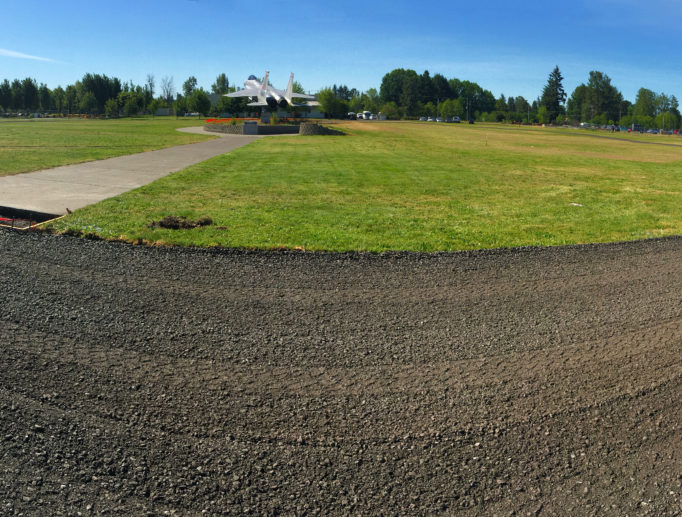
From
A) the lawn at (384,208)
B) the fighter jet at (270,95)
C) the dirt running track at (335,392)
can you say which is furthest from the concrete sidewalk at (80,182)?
the fighter jet at (270,95)

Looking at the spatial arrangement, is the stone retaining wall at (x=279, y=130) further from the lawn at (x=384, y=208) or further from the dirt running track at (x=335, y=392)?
the dirt running track at (x=335, y=392)

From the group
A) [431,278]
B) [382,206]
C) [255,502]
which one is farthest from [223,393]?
[382,206]

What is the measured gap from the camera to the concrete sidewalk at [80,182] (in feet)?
41.0

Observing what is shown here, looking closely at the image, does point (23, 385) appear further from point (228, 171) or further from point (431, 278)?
point (228, 171)

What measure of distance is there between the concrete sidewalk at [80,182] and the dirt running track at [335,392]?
208 inches

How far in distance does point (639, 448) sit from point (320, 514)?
257 cm

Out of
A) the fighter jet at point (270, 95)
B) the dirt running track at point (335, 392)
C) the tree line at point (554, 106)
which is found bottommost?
the dirt running track at point (335, 392)

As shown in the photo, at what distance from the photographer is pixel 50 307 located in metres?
6.25

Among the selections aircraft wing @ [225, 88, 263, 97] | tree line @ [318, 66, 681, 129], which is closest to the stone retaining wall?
aircraft wing @ [225, 88, 263, 97]

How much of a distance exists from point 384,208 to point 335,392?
31.1 feet

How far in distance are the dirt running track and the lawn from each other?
2300 mm

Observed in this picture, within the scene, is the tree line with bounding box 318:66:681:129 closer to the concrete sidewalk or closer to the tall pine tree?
the tall pine tree

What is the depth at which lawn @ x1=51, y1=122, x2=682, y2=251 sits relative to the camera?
10.2 m

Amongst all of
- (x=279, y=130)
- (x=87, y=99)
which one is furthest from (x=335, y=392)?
(x=87, y=99)
